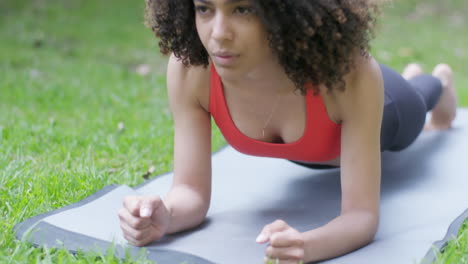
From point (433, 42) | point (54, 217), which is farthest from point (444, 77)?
point (433, 42)

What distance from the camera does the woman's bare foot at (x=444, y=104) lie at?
3236mm

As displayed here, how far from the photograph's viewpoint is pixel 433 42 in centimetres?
732

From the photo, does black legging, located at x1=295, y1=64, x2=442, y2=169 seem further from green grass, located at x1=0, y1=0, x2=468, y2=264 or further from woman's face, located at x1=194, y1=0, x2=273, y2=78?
woman's face, located at x1=194, y1=0, x2=273, y2=78

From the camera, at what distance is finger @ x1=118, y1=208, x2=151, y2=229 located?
176 centimetres

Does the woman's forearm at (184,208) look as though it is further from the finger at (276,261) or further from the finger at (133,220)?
the finger at (276,261)

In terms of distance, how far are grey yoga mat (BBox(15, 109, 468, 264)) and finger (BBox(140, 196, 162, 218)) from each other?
123 millimetres

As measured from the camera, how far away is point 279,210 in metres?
2.28

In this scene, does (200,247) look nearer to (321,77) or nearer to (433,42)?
(321,77)

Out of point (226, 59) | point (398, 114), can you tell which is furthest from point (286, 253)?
point (398, 114)

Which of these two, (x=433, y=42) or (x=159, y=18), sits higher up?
(x=433, y=42)

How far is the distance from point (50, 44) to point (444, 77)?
4.42 m

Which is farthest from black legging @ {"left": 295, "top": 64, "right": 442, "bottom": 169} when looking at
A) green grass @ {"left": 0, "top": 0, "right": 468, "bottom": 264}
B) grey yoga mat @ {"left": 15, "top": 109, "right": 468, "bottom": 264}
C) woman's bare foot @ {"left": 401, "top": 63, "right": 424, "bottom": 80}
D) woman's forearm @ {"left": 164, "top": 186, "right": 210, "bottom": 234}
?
woman's bare foot @ {"left": 401, "top": 63, "right": 424, "bottom": 80}

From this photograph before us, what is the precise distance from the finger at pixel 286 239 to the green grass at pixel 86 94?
42 centimetres

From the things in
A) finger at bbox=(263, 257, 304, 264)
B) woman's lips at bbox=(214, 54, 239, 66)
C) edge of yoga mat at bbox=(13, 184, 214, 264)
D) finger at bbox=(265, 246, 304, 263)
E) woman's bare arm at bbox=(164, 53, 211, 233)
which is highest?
woman's lips at bbox=(214, 54, 239, 66)
